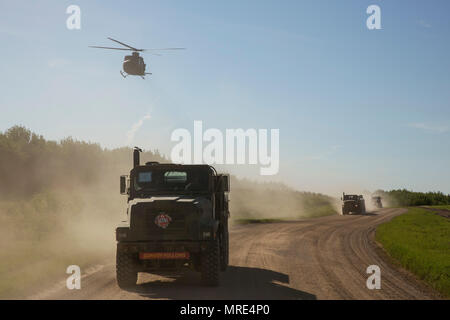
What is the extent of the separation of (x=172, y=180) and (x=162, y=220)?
1841 mm

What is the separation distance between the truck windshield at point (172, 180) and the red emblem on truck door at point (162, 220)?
147cm

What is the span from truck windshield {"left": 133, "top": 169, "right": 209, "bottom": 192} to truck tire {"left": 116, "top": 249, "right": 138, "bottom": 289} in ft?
6.65

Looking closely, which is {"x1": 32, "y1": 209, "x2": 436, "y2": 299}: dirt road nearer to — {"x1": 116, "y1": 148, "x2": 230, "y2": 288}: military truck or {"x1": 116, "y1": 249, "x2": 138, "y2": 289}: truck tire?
{"x1": 116, "y1": 249, "x2": 138, "y2": 289}: truck tire

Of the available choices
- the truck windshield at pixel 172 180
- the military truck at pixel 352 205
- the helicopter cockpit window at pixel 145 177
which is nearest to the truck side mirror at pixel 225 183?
the truck windshield at pixel 172 180

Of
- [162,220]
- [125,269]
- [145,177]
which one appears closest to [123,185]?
[145,177]

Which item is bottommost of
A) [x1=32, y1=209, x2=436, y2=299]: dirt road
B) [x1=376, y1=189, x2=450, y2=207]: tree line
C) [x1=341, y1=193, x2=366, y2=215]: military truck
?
[x1=376, y1=189, x2=450, y2=207]: tree line

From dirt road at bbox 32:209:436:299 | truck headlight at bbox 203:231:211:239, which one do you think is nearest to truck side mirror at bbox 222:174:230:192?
truck headlight at bbox 203:231:211:239

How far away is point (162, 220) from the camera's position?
1096 cm

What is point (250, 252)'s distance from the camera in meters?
18.5

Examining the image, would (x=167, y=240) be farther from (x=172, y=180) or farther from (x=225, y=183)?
(x=225, y=183)

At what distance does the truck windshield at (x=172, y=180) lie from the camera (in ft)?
40.7

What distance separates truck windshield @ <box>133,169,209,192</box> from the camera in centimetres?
1240

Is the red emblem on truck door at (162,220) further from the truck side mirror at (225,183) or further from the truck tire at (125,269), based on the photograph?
the truck side mirror at (225,183)
